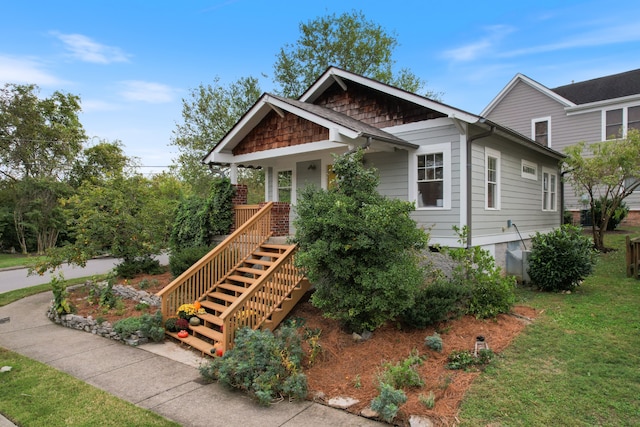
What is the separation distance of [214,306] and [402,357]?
3643 millimetres

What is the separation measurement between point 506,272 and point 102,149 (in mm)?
26539

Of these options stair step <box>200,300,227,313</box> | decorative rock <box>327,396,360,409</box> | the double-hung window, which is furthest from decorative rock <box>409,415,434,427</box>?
the double-hung window

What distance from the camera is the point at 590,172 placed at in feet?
38.3

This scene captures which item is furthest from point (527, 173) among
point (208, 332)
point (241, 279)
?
point (208, 332)

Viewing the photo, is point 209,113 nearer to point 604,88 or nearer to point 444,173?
point 444,173

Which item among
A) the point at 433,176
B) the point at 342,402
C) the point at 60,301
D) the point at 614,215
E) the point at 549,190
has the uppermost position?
the point at 433,176

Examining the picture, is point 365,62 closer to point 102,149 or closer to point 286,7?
point 286,7

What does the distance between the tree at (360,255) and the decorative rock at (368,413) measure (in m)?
1.46

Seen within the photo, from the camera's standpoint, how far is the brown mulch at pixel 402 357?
3799 mm

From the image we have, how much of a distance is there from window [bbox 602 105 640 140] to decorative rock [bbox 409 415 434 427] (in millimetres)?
17827

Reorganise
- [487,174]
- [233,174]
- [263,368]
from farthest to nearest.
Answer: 1. [233,174]
2. [487,174]
3. [263,368]

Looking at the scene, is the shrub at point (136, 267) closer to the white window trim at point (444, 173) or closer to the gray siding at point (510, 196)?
the white window trim at point (444, 173)

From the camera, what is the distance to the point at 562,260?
776 centimetres

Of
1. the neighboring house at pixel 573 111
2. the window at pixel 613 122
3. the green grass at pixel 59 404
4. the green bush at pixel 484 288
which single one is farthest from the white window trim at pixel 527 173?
the green grass at pixel 59 404
